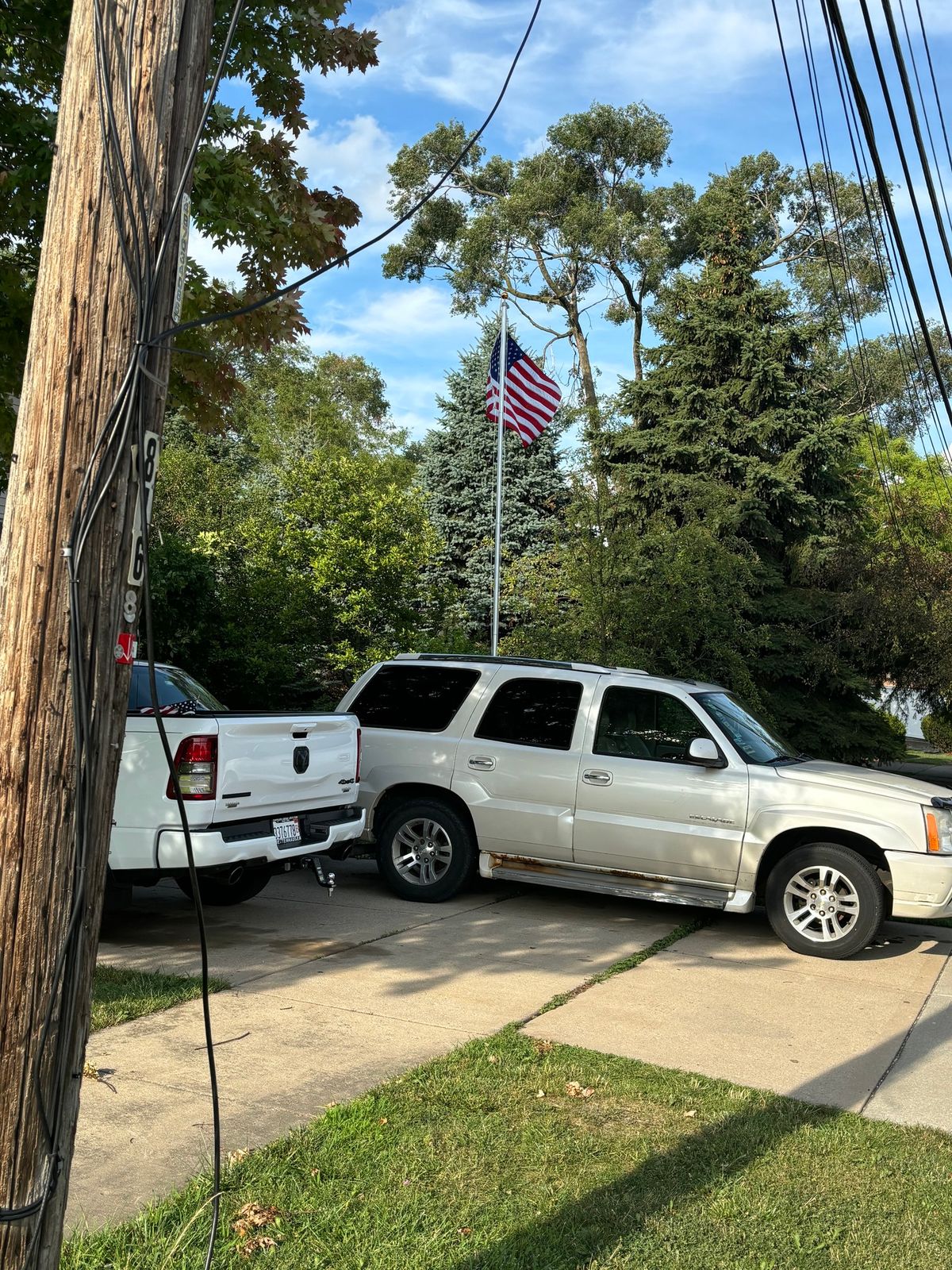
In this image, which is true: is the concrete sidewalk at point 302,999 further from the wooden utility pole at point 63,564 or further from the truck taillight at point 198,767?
the wooden utility pole at point 63,564

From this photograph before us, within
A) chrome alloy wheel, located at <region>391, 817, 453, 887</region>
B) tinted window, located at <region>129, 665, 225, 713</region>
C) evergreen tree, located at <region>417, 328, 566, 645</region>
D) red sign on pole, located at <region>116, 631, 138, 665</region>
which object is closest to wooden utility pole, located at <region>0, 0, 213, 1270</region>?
red sign on pole, located at <region>116, 631, 138, 665</region>

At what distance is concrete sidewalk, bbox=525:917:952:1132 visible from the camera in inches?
220

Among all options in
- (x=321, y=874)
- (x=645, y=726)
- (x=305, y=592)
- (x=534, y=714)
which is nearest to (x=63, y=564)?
(x=321, y=874)

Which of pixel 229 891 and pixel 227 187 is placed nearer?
pixel 227 187

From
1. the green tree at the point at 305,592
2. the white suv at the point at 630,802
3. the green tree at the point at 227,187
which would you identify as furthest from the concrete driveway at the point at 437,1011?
the green tree at the point at 305,592

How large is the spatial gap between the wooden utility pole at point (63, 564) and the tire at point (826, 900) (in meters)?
6.34

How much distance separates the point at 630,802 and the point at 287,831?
2581 millimetres

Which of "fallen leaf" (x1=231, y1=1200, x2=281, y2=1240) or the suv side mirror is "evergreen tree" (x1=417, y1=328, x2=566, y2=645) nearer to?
the suv side mirror

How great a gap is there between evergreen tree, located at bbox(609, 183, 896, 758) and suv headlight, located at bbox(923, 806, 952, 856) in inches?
462

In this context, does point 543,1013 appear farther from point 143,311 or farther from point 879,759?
point 879,759

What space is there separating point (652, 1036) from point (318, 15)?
22.8ft

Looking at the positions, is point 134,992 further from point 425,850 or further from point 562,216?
point 562,216

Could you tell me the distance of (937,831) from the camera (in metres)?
7.88

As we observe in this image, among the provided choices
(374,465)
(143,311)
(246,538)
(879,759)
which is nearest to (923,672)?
(879,759)
